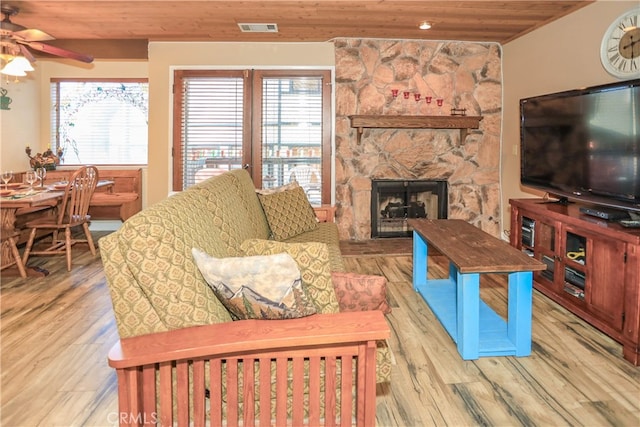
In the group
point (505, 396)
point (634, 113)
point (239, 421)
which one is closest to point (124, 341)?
Result: point (239, 421)

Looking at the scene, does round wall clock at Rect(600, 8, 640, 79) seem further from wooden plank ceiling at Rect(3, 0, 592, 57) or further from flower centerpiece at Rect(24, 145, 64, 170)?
flower centerpiece at Rect(24, 145, 64, 170)

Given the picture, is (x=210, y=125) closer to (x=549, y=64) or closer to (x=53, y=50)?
(x=53, y=50)

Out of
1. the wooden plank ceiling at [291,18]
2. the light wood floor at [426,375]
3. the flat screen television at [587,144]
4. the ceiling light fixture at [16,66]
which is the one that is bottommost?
the light wood floor at [426,375]

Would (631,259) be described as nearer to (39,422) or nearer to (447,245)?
(447,245)

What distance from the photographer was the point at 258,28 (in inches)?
181

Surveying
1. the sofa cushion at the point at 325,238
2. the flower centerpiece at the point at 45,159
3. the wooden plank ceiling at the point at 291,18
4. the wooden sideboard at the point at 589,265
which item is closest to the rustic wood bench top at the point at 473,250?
the wooden sideboard at the point at 589,265

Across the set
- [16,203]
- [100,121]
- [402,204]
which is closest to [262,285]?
[16,203]

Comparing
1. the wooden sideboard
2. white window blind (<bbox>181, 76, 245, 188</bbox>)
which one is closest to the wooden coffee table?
the wooden sideboard

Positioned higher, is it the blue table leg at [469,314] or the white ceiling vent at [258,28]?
the white ceiling vent at [258,28]

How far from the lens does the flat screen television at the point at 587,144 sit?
266cm

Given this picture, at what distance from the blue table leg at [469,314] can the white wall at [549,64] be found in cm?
235

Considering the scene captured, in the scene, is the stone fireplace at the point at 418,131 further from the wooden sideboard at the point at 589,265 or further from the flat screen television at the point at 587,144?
the wooden sideboard at the point at 589,265

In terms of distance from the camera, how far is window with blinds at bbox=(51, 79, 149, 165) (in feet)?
19.6

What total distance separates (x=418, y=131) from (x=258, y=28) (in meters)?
2.28
